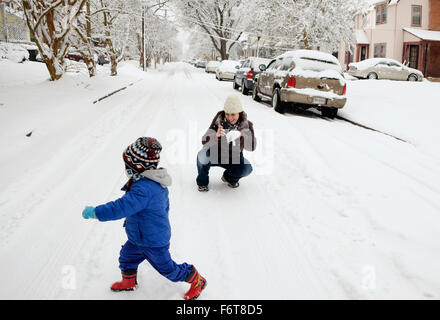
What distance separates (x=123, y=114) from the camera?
9.86 metres

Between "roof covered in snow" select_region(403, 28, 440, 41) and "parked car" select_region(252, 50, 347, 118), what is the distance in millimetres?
21307

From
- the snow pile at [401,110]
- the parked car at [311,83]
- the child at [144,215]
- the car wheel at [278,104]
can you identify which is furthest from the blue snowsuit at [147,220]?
the car wheel at [278,104]

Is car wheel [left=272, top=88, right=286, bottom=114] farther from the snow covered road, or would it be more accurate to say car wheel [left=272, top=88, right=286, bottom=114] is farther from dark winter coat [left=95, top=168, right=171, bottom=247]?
dark winter coat [left=95, top=168, right=171, bottom=247]

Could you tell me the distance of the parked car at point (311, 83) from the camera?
1034 centimetres

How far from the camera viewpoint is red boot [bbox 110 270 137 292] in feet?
8.68

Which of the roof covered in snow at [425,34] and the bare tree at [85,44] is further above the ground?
the roof covered in snow at [425,34]

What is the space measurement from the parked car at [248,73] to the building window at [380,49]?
58.1 feet

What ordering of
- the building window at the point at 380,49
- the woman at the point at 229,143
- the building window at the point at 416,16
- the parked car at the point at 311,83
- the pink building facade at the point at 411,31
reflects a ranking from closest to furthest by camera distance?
the woman at the point at 229,143 < the parked car at the point at 311,83 < the pink building facade at the point at 411,31 < the building window at the point at 416,16 < the building window at the point at 380,49

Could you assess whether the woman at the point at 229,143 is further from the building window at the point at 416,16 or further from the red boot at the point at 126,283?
the building window at the point at 416,16

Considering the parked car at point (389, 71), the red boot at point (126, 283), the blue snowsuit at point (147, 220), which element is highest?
the parked car at point (389, 71)

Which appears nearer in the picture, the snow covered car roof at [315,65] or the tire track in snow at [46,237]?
the tire track in snow at [46,237]
